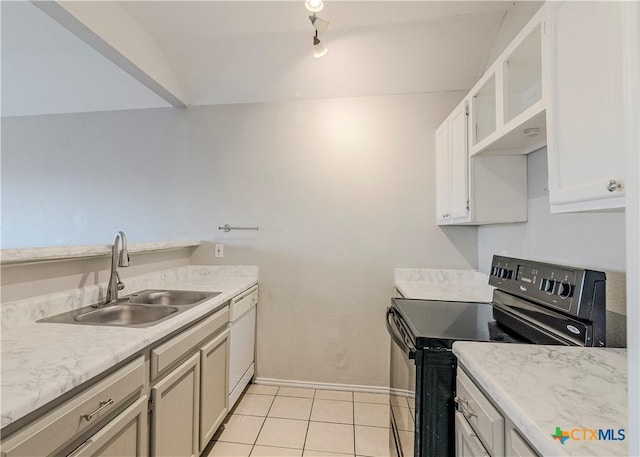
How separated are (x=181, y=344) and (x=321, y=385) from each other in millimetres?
1503

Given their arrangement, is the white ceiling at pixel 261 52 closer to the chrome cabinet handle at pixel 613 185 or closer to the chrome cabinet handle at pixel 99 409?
the chrome cabinet handle at pixel 613 185

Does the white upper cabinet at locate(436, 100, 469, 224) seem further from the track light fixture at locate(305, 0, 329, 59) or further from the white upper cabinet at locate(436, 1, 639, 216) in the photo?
the track light fixture at locate(305, 0, 329, 59)

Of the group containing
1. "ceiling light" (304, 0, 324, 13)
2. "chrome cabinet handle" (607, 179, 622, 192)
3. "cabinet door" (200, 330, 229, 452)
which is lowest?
"cabinet door" (200, 330, 229, 452)

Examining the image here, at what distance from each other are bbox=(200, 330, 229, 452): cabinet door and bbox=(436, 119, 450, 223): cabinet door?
178 centimetres

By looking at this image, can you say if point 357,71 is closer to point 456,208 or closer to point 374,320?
point 456,208

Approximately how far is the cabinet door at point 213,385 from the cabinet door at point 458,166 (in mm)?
1731

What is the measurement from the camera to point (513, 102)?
4.36ft

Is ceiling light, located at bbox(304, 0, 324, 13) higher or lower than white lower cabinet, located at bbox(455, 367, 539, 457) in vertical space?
higher

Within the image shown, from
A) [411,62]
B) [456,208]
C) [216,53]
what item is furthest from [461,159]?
[216,53]

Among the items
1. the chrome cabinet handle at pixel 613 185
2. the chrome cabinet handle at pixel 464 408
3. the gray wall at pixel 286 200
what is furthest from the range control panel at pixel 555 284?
the gray wall at pixel 286 200

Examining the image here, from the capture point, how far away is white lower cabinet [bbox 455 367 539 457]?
67 cm

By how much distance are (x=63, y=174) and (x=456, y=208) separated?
11.5 ft

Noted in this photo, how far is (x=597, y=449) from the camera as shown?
507mm

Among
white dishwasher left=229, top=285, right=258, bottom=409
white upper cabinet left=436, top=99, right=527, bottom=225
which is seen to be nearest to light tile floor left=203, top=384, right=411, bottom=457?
white dishwasher left=229, top=285, right=258, bottom=409
